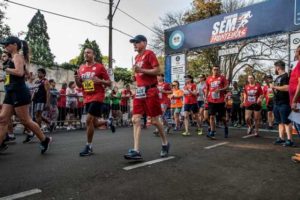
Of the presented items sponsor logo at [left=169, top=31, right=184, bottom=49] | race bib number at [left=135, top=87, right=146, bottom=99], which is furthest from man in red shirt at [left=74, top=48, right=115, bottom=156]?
sponsor logo at [left=169, top=31, right=184, bottom=49]

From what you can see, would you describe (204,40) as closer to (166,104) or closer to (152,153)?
(166,104)

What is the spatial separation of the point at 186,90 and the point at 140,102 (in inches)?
208

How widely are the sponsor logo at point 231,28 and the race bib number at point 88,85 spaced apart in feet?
32.8

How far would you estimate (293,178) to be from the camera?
421 cm

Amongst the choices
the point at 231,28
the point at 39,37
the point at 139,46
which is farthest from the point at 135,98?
the point at 39,37

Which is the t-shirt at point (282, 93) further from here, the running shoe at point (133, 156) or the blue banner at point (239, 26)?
the blue banner at point (239, 26)

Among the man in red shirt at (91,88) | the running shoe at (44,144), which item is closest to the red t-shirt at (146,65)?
the man in red shirt at (91,88)

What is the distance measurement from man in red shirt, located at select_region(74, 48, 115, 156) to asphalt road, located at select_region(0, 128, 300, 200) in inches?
19.4

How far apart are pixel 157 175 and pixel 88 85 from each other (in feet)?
8.38

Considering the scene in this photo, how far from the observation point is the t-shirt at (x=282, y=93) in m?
7.37

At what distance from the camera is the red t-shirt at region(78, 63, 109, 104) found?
6043mm

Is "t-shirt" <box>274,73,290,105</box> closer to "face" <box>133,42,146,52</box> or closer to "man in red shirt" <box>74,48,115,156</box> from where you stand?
"face" <box>133,42,146,52</box>

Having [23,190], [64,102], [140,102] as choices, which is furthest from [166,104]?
[23,190]

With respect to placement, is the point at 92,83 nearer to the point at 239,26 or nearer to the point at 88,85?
the point at 88,85
